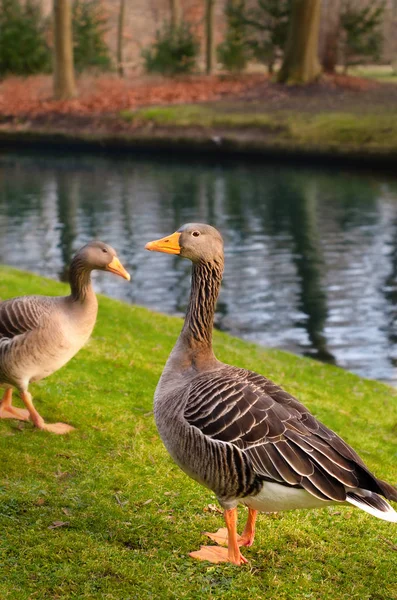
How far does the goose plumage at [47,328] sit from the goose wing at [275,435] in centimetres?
193

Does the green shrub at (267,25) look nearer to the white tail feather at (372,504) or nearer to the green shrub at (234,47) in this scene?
the green shrub at (234,47)

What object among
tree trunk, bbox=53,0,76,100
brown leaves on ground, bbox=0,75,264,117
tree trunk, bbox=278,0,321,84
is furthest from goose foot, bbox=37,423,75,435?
tree trunk, bbox=278,0,321,84

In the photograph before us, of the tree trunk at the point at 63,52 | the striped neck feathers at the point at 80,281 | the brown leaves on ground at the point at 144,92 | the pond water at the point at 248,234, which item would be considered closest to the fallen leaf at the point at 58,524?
the striped neck feathers at the point at 80,281

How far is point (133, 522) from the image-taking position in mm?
5273

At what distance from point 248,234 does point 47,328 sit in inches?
523

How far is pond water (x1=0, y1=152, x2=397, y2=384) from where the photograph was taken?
13352mm

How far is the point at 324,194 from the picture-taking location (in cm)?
2319

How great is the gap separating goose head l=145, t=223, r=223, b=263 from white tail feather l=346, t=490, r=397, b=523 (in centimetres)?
180

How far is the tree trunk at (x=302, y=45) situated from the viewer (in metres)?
32.4

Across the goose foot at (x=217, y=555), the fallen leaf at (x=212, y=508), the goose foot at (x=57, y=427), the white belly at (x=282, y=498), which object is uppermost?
the white belly at (x=282, y=498)

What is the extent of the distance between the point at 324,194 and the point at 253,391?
753 inches

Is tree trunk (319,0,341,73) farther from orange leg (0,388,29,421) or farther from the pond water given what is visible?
orange leg (0,388,29,421)

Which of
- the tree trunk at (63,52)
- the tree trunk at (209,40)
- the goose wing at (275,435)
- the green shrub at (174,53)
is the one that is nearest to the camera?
the goose wing at (275,435)

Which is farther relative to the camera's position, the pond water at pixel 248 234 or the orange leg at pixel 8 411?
the pond water at pixel 248 234
